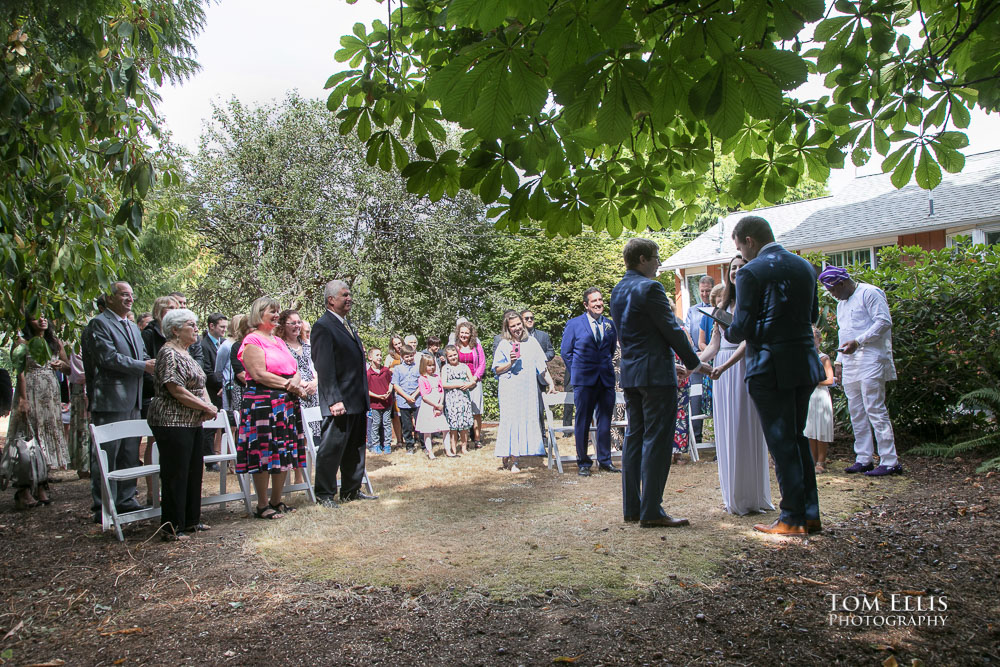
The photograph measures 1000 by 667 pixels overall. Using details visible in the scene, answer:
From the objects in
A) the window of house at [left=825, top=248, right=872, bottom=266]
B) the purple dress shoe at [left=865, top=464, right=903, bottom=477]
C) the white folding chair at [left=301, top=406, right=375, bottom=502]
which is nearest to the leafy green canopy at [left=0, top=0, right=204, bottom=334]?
the white folding chair at [left=301, top=406, right=375, bottom=502]

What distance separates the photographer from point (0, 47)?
4.10 meters

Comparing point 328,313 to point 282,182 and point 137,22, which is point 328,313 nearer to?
point 137,22

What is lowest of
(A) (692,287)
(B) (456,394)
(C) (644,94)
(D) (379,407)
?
(D) (379,407)

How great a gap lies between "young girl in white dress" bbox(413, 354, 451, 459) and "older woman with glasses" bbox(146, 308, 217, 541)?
519 centimetres

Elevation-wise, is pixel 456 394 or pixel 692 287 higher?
pixel 692 287

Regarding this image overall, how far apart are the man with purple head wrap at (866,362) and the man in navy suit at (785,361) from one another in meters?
2.71

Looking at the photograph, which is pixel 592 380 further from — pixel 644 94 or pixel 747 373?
pixel 644 94

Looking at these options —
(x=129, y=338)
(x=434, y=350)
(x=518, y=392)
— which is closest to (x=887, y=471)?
(x=518, y=392)

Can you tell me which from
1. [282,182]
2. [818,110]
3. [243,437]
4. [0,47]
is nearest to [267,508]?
[243,437]

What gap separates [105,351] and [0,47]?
2897 mm

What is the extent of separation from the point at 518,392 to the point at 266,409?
12.3 feet

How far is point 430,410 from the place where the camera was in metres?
10.9

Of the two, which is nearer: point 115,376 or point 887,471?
point 115,376

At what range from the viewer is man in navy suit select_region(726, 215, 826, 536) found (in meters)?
4.65
